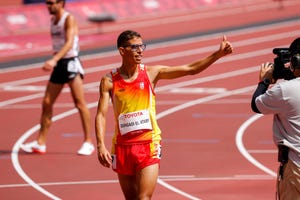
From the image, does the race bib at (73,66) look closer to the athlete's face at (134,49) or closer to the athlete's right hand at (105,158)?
the athlete's face at (134,49)

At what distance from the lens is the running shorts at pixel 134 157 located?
8047mm

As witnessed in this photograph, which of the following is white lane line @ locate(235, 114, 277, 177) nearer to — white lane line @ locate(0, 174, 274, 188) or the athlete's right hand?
white lane line @ locate(0, 174, 274, 188)

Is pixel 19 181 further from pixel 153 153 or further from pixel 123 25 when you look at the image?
pixel 123 25

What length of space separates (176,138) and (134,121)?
5562mm

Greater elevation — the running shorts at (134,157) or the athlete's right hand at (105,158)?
the athlete's right hand at (105,158)

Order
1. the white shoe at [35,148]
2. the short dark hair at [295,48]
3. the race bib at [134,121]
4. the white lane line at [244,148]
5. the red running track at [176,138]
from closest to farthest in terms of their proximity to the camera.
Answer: the short dark hair at [295,48] → the race bib at [134,121] → the red running track at [176,138] → the white lane line at [244,148] → the white shoe at [35,148]

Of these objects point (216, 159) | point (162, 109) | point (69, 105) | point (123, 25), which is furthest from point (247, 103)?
point (123, 25)

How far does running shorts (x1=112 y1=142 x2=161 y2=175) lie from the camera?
8.05 meters

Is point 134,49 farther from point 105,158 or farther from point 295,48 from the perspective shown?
point 295,48

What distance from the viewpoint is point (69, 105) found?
16562 mm

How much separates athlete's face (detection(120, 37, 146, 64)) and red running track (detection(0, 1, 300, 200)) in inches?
108

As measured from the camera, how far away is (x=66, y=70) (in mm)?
12570

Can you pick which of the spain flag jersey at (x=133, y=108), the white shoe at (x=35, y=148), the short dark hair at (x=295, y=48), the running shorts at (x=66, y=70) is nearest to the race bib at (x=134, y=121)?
the spain flag jersey at (x=133, y=108)

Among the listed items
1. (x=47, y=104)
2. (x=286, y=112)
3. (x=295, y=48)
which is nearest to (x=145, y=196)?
(x=286, y=112)
